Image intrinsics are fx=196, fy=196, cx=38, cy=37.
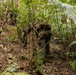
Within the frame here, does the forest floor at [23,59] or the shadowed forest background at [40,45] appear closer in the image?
the shadowed forest background at [40,45]

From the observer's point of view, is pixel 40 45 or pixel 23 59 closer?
pixel 23 59

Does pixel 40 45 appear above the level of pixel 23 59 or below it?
above

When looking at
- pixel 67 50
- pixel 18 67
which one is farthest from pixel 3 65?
A: pixel 67 50

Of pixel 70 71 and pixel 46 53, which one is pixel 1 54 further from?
pixel 70 71

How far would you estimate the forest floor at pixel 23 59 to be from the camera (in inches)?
226

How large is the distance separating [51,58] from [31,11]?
1984 mm

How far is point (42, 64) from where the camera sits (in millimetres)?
6184

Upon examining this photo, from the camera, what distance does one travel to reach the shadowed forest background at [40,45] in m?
5.32

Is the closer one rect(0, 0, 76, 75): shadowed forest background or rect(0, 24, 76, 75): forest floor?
rect(0, 0, 76, 75): shadowed forest background

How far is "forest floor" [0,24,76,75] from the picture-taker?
18.9 ft

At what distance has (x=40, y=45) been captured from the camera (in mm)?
6383

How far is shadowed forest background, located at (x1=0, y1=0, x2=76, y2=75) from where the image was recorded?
209 inches

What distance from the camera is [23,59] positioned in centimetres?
622

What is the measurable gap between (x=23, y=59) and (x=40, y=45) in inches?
28.2
